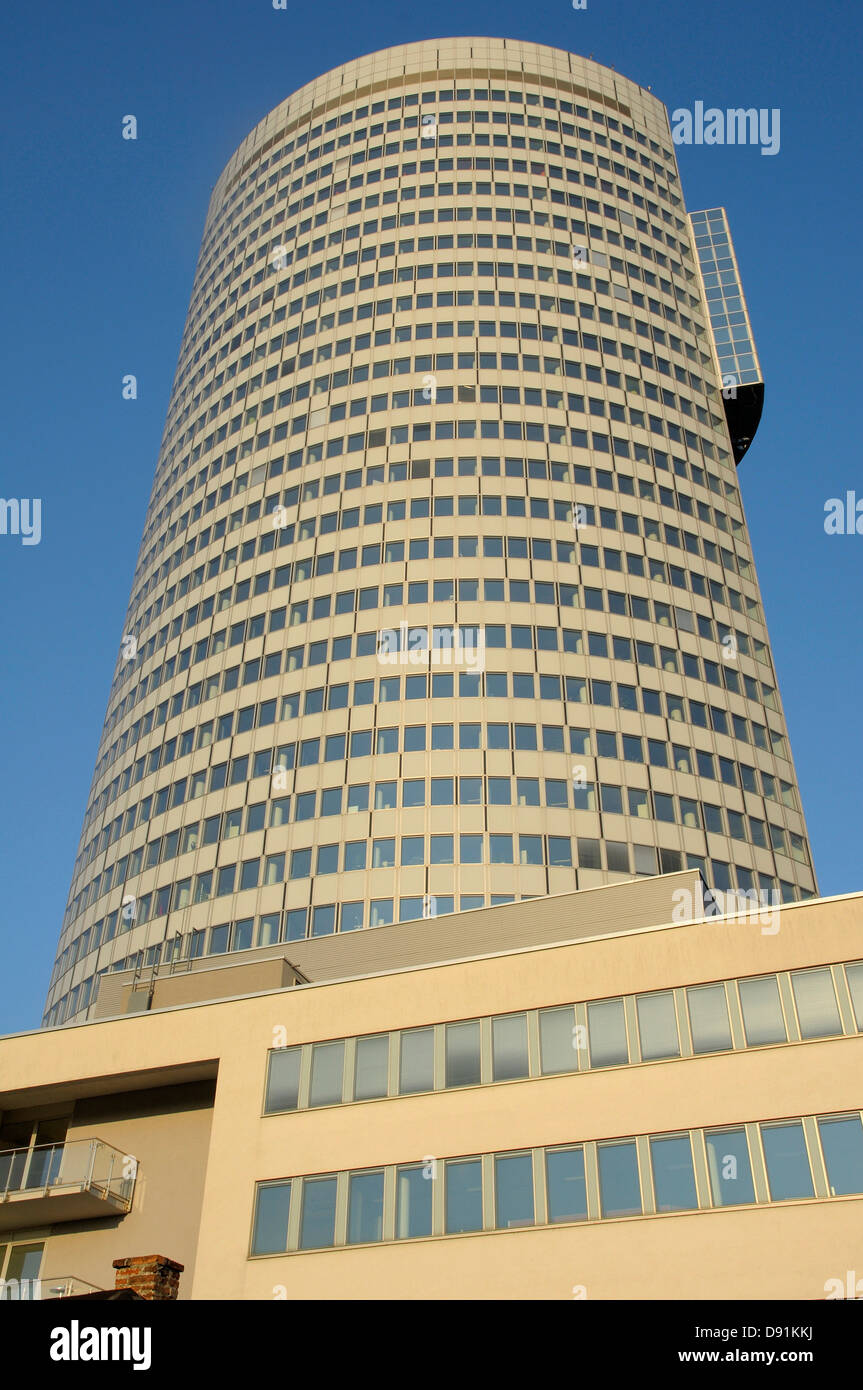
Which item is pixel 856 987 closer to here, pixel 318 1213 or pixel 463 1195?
pixel 463 1195

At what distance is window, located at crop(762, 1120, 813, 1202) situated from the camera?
23031 millimetres

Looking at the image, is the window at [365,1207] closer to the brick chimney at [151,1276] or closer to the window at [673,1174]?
the brick chimney at [151,1276]

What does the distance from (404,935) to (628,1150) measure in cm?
1789

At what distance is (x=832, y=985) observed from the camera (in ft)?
82.7

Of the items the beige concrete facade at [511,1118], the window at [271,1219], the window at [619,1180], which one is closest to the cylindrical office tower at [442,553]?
the beige concrete facade at [511,1118]

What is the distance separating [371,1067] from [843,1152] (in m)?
10.3

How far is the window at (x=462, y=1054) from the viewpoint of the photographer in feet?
88.8

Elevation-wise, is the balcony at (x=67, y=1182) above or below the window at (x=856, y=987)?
below

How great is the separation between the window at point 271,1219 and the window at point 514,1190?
4767 millimetres

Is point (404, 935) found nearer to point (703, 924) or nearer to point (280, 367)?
point (703, 924)

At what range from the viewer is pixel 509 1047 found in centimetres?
2712

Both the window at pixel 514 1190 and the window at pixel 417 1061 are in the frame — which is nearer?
the window at pixel 514 1190

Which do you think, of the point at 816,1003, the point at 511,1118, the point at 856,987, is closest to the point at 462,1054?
the point at 511,1118

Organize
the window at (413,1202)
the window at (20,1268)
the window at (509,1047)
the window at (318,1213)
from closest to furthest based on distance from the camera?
the window at (413,1202)
the window at (318,1213)
the window at (509,1047)
the window at (20,1268)
